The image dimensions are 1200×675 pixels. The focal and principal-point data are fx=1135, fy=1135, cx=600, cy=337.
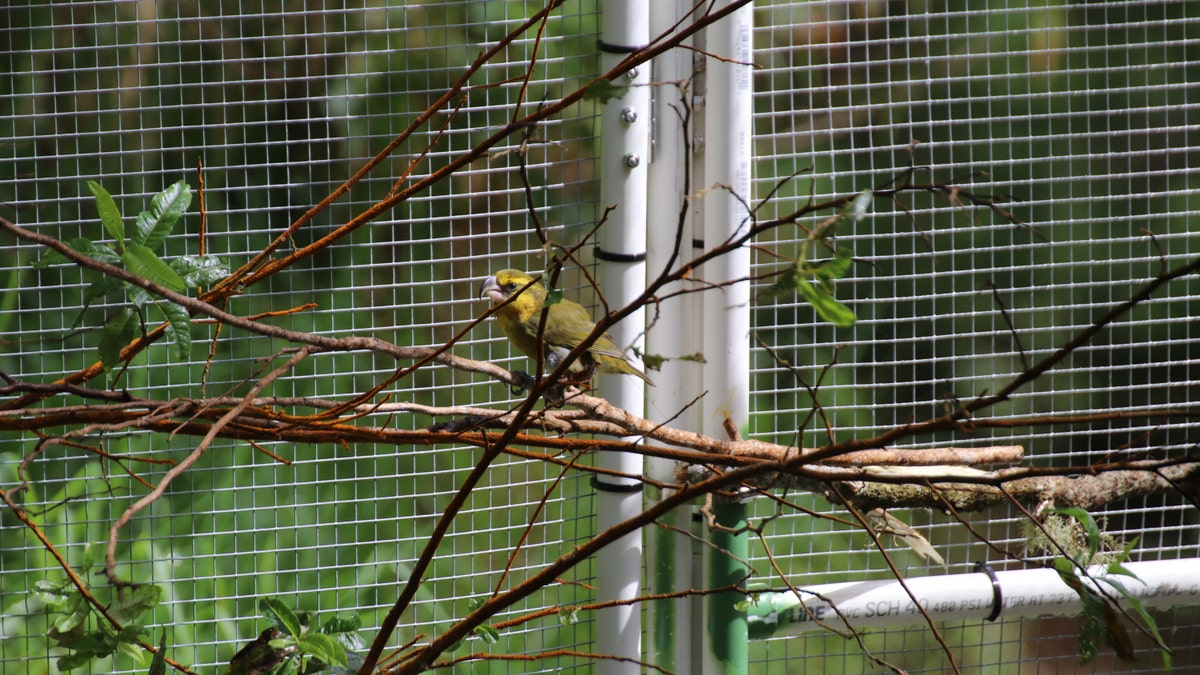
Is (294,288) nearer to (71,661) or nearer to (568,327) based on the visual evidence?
(568,327)

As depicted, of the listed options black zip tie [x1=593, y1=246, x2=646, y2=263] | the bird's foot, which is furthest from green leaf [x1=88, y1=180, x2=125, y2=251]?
black zip tie [x1=593, y1=246, x2=646, y2=263]

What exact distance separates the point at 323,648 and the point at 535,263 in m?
1.37

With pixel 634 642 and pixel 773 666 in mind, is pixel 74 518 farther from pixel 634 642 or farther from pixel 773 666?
pixel 773 666

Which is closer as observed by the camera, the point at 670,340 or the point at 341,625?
the point at 341,625

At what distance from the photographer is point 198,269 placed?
90cm

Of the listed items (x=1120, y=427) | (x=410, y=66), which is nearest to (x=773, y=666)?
(x=1120, y=427)

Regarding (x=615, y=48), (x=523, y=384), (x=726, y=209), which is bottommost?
(x=523, y=384)

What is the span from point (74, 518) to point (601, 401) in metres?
1.44

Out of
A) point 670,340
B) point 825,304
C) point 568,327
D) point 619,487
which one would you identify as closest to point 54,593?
point 825,304

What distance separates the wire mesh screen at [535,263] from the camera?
6.07 feet

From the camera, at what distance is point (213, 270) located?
2.96 ft

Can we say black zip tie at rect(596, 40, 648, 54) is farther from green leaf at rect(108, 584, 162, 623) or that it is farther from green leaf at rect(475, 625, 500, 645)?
green leaf at rect(108, 584, 162, 623)

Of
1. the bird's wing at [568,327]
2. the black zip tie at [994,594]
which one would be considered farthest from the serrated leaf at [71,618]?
the black zip tie at [994,594]

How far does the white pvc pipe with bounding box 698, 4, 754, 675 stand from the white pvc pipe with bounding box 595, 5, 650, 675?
95 millimetres
